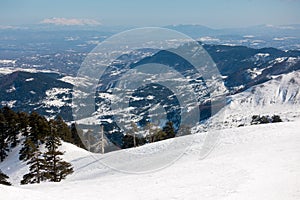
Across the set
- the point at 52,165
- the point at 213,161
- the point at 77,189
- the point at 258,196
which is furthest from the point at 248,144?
the point at 52,165

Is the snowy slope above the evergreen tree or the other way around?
the other way around

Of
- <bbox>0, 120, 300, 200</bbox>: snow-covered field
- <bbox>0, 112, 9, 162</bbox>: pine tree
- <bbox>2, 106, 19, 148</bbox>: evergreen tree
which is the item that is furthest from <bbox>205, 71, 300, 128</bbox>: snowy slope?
<bbox>0, 120, 300, 200</bbox>: snow-covered field

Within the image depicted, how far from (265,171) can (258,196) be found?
12.3 feet

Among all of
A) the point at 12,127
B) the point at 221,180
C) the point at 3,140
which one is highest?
the point at 221,180

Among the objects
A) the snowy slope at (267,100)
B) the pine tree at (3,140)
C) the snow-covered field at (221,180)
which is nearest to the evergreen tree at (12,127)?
the pine tree at (3,140)

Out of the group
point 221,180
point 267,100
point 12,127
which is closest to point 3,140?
point 12,127

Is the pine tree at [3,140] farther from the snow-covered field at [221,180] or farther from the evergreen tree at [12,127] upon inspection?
the snow-covered field at [221,180]

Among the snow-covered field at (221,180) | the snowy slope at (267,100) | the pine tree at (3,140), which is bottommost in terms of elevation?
the snowy slope at (267,100)

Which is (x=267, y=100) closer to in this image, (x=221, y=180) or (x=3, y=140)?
(x=3, y=140)

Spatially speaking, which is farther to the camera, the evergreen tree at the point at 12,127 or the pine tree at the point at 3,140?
the evergreen tree at the point at 12,127

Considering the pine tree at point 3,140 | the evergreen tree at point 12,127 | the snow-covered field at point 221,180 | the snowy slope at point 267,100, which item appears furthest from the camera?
the snowy slope at point 267,100

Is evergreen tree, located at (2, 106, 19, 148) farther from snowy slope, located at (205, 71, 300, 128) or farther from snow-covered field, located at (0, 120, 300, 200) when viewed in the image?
snowy slope, located at (205, 71, 300, 128)

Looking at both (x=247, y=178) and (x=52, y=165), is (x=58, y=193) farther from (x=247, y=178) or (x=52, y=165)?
(x=52, y=165)

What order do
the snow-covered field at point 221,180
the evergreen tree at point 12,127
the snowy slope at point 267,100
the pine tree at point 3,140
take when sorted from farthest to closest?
the snowy slope at point 267,100 < the evergreen tree at point 12,127 < the pine tree at point 3,140 < the snow-covered field at point 221,180
